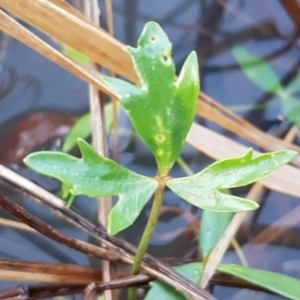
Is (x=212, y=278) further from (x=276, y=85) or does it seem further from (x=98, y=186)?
(x=276, y=85)

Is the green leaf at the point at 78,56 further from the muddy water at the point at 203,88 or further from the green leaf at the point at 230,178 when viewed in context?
the green leaf at the point at 230,178

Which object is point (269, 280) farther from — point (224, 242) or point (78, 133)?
point (78, 133)

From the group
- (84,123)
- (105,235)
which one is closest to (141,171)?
(84,123)

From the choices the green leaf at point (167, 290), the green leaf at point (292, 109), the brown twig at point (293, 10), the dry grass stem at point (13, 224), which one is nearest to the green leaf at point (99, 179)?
the green leaf at point (167, 290)

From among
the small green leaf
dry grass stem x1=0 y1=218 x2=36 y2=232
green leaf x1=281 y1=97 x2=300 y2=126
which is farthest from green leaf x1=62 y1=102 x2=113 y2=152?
green leaf x1=281 y1=97 x2=300 y2=126

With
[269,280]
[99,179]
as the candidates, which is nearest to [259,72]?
[269,280]

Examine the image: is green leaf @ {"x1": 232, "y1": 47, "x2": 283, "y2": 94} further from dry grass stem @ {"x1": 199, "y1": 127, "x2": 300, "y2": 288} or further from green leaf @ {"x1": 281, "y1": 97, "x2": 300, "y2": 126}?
dry grass stem @ {"x1": 199, "y1": 127, "x2": 300, "y2": 288}
